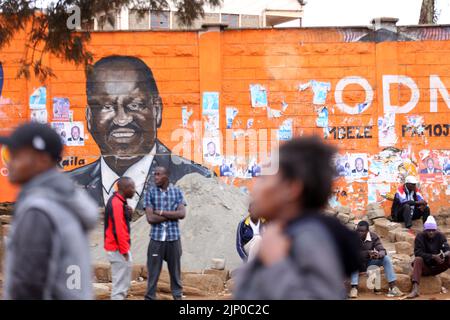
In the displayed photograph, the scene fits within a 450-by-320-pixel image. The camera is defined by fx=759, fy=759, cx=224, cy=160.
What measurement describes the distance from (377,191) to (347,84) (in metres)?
2.56

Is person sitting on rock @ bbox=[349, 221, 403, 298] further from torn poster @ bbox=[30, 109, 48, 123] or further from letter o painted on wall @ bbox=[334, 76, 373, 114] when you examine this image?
torn poster @ bbox=[30, 109, 48, 123]

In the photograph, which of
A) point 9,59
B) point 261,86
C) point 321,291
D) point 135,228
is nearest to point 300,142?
point 321,291

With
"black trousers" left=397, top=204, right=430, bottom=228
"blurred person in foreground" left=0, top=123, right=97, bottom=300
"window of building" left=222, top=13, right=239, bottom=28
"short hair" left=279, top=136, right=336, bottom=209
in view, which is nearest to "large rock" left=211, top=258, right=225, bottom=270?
"black trousers" left=397, top=204, right=430, bottom=228

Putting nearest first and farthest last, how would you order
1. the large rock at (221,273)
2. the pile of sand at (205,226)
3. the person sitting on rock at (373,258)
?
the person sitting on rock at (373,258), the large rock at (221,273), the pile of sand at (205,226)

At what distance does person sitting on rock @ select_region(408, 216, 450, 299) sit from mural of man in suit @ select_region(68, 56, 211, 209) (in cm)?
740

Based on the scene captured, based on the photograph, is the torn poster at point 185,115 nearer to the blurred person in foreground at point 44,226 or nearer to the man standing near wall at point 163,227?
the man standing near wall at point 163,227

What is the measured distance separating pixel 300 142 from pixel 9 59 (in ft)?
51.6

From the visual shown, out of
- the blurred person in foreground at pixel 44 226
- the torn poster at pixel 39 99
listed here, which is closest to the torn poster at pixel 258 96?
the torn poster at pixel 39 99

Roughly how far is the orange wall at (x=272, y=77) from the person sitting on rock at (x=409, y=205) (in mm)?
1489

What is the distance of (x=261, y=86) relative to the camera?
1756cm

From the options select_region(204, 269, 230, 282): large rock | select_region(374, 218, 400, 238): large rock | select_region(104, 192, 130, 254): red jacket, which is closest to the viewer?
select_region(104, 192, 130, 254): red jacket

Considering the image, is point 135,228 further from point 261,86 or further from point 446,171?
point 446,171

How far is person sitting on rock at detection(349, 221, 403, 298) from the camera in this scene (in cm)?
1130

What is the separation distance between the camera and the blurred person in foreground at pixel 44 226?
12.0 feet
